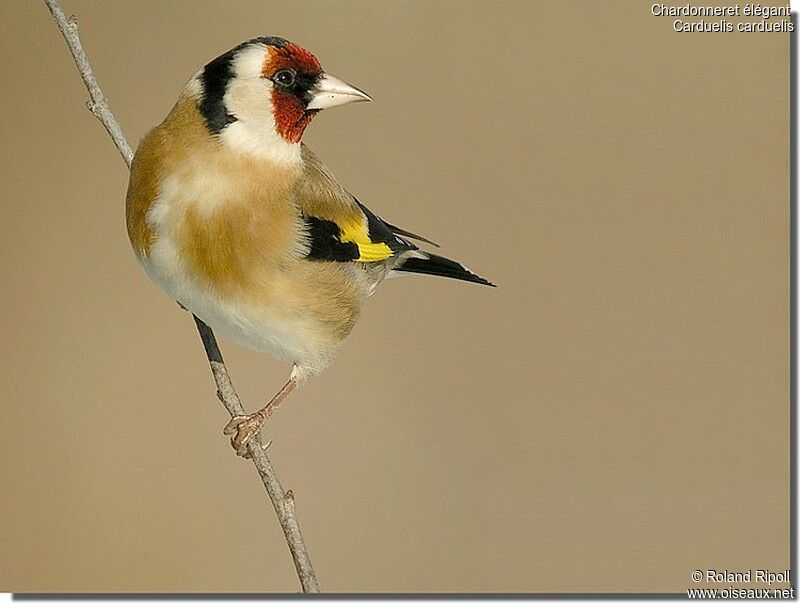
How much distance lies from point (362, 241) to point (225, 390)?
0.58 meters

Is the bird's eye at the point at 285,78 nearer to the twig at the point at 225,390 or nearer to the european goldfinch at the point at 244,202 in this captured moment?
the european goldfinch at the point at 244,202

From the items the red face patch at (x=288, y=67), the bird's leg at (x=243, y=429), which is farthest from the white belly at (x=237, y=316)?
the red face patch at (x=288, y=67)

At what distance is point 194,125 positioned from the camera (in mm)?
2469

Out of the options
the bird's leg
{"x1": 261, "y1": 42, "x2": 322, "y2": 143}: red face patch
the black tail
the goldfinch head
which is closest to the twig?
the bird's leg

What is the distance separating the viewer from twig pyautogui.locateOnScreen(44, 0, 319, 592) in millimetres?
2203

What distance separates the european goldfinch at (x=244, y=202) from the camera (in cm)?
239

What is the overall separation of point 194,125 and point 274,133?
193mm

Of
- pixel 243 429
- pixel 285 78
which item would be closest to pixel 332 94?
pixel 285 78

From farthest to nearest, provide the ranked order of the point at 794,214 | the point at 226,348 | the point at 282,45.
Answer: the point at 226,348 < the point at 794,214 < the point at 282,45

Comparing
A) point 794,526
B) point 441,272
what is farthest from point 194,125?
point 794,526

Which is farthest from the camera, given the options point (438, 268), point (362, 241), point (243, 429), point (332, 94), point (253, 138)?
point (438, 268)

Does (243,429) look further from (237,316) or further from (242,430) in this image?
(237,316)

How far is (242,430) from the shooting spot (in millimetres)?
2543

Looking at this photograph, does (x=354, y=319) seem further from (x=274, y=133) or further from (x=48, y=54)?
(x=48, y=54)
